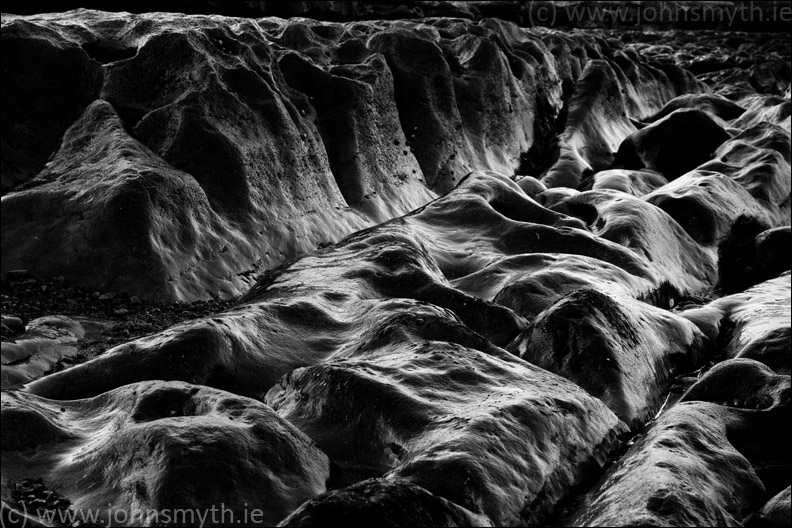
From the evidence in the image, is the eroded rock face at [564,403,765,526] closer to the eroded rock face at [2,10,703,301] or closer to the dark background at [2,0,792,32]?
the eroded rock face at [2,10,703,301]

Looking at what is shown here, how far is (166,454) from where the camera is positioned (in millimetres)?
4535

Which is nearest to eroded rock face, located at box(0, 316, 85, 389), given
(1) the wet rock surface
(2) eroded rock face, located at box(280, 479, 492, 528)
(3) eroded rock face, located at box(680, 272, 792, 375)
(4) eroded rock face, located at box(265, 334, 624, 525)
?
(1) the wet rock surface

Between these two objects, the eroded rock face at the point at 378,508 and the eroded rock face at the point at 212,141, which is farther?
the eroded rock face at the point at 212,141

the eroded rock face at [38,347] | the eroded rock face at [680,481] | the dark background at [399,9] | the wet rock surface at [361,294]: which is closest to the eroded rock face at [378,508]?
the wet rock surface at [361,294]

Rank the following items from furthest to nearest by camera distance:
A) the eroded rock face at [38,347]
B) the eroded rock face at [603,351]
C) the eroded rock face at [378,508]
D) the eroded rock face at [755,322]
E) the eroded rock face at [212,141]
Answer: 1. the eroded rock face at [212,141]
2. the eroded rock face at [755,322]
3. the eroded rock face at [603,351]
4. the eroded rock face at [38,347]
5. the eroded rock face at [378,508]

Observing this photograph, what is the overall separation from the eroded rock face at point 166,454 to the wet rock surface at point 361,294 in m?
0.02

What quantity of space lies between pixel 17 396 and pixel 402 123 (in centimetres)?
846

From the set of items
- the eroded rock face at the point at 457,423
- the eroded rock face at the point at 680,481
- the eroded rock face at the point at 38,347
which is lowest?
the eroded rock face at the point at 680,481

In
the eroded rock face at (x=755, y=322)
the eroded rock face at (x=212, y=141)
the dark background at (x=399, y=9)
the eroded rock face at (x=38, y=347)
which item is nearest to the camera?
the eroded rock face at (x=38, y=347)

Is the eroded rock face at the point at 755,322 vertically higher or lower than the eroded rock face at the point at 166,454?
lower

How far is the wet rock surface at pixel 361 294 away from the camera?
4.77 m

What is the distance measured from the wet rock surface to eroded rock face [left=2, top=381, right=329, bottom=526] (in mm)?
17

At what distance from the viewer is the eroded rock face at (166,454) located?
4.46m

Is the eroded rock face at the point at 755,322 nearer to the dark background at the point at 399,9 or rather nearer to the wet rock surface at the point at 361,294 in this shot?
the wet rock surface at the point at 361,294
